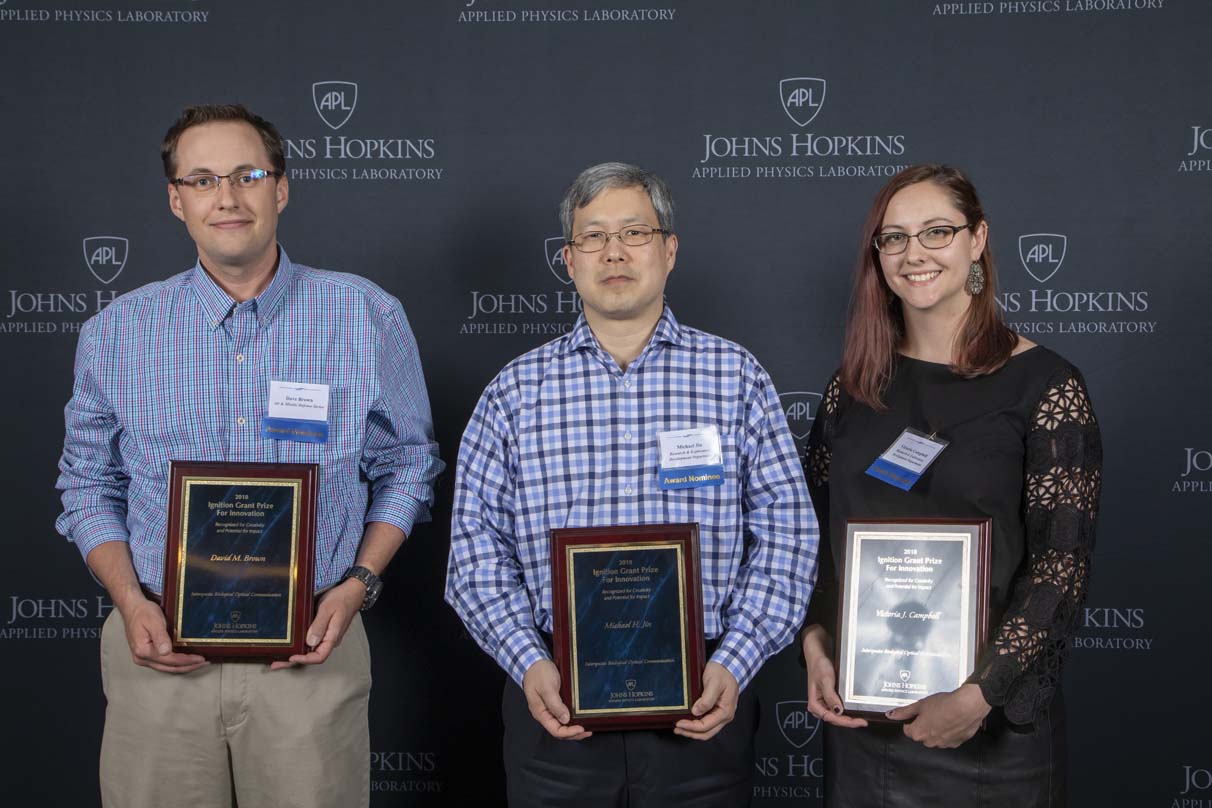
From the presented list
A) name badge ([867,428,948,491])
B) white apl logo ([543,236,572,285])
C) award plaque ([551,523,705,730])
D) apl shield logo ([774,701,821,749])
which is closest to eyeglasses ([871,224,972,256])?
name badge ([867,428,948,491])

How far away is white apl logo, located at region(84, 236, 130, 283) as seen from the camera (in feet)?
9.87

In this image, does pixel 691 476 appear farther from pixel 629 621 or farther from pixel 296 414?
pixel 296 414

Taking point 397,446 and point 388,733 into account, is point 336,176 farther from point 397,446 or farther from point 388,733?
point 388,733

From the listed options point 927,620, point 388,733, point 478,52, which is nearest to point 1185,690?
point 927,620

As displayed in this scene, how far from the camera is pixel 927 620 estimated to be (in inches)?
67.8

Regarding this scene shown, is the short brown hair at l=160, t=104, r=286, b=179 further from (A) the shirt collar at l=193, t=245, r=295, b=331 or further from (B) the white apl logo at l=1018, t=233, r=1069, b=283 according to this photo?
(B) the white apl logo at l=1018, t=233, r=1069, b=283

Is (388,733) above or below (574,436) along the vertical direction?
below

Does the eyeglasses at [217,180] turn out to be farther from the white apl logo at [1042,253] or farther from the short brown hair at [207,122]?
the white apl logo at [1042,253]

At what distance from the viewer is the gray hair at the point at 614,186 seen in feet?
6.41

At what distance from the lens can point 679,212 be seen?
2969 mm

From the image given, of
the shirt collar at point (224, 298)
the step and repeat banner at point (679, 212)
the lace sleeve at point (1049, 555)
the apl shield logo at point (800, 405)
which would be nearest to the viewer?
the lace sleeve at point (1049, 555)

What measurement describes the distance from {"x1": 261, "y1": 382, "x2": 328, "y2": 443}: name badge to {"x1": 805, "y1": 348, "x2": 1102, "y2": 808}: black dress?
40.2 inches

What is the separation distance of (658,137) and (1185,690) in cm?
219

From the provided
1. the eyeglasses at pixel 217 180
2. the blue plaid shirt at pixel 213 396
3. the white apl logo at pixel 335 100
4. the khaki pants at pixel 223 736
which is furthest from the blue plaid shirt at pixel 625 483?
the white apl logo at pixel 335 100
